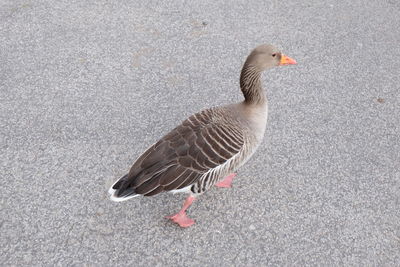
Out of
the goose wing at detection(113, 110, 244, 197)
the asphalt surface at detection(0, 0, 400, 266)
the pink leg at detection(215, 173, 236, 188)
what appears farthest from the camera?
the pink leg at detection(215, 173, 236, 188)

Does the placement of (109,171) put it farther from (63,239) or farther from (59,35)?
(59,35)

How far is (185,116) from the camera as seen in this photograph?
2.72 m

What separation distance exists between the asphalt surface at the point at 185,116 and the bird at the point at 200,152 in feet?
1.03

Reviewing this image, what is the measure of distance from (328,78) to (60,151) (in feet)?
7.55

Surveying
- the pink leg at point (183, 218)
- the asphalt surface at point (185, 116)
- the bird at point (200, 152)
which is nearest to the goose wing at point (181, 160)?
the bird at point (200, 152)

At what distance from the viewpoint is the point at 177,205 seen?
220 centimetres

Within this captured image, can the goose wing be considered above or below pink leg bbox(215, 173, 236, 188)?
above

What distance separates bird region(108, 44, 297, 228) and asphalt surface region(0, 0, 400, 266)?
315mm

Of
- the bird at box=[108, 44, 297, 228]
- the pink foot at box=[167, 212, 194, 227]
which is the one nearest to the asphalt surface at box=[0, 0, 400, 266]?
the pink foot at box=[167, 212, 194, 227]

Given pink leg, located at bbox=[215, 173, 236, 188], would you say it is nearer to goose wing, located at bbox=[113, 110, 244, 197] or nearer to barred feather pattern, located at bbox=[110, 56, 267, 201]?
barred feather pattern, located at bbox=[110, 56, 267, 201]

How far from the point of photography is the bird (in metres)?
1.87

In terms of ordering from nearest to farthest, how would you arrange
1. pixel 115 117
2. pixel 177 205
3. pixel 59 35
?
pixel 177 205, pixel 115 117, pixel 59 35

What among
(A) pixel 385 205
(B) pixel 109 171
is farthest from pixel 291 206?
(B) pixel 109 171

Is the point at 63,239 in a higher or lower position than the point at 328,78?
lower
